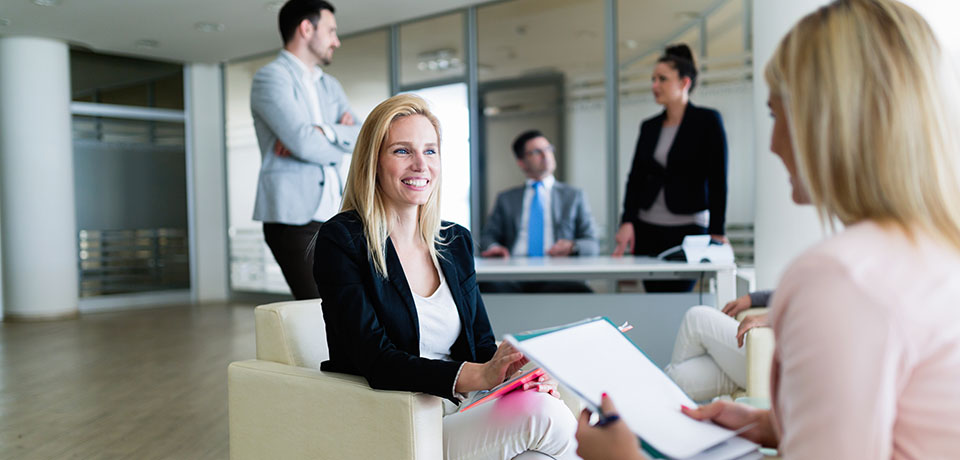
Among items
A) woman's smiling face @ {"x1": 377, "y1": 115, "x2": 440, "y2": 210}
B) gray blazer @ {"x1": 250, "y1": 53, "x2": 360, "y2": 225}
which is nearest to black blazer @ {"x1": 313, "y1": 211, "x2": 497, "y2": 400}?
woman's smiling face @ {"x1": 377, "y1": 115, "x2": 440, "y2": 210}

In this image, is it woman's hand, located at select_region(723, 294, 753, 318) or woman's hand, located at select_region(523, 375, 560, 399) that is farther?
woman's hand, located at select_region(723, 294, 753, 318)

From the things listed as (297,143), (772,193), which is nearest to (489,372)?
(297,143)

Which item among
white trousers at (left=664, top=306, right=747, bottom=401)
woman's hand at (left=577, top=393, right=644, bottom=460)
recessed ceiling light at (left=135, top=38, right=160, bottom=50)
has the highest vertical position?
recessed ceiling light at (left=135, top=38, right=160, bottom=50)

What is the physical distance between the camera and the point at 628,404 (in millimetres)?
1040

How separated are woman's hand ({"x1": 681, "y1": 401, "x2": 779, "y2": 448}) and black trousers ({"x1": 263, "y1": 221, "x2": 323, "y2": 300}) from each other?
189 cm

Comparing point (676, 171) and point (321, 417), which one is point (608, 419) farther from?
point (676, 171)

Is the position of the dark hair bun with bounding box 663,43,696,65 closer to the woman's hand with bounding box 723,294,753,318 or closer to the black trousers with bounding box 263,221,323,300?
the woman's hand with bounding box 723,294,753,318

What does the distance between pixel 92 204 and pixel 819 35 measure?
357 inches

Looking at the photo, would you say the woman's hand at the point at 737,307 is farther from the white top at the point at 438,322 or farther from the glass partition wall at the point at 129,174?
the glass partition wall at the point at 129,174

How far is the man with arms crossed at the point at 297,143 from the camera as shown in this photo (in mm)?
Answer: 2830

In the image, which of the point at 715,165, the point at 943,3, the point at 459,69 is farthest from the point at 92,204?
the point at 943,3

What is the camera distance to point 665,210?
3.91 meters

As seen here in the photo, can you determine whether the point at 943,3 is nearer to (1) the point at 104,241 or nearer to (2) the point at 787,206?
(2) the point at 787,206

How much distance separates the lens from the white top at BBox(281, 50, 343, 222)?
9.79ft
